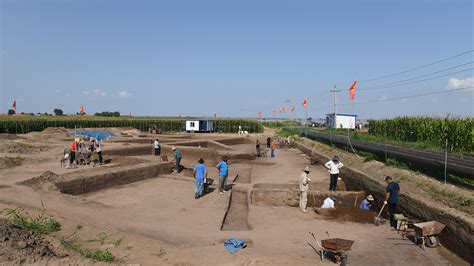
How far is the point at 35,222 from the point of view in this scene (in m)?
8.45

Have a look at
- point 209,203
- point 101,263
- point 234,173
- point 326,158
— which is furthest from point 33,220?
point 326,158

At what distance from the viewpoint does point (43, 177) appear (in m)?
13.5

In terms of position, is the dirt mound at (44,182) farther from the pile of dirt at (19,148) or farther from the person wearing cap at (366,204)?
the pile of dirt at (19,148)

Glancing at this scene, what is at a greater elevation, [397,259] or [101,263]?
[101,263]

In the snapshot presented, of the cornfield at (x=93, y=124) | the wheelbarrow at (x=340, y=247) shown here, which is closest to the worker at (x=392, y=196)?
the wheelbarrow at (x=340, y=247)

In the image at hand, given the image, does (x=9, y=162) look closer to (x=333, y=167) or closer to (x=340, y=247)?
(x=333, y=167)

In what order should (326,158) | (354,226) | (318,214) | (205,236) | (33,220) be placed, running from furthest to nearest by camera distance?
(326,158), (318,214), (354,226), (205,236), (33,220)

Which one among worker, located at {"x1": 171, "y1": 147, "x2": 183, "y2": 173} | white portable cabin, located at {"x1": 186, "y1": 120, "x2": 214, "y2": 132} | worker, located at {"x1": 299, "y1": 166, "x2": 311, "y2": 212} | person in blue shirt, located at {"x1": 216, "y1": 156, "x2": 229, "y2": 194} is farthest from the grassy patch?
white portable cabin, located at {"x1": 186, "y1": 120, "x2": 214, "y2": 132}

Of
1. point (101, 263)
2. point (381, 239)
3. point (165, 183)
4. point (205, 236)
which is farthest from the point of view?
point (165, 183)

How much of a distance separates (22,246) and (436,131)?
26.6 m

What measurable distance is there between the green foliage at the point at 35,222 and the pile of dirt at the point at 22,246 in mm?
1011

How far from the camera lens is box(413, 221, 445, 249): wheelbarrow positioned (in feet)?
31.7

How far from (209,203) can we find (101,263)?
7110 mm

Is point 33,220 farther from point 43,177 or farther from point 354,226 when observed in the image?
point 354,226
